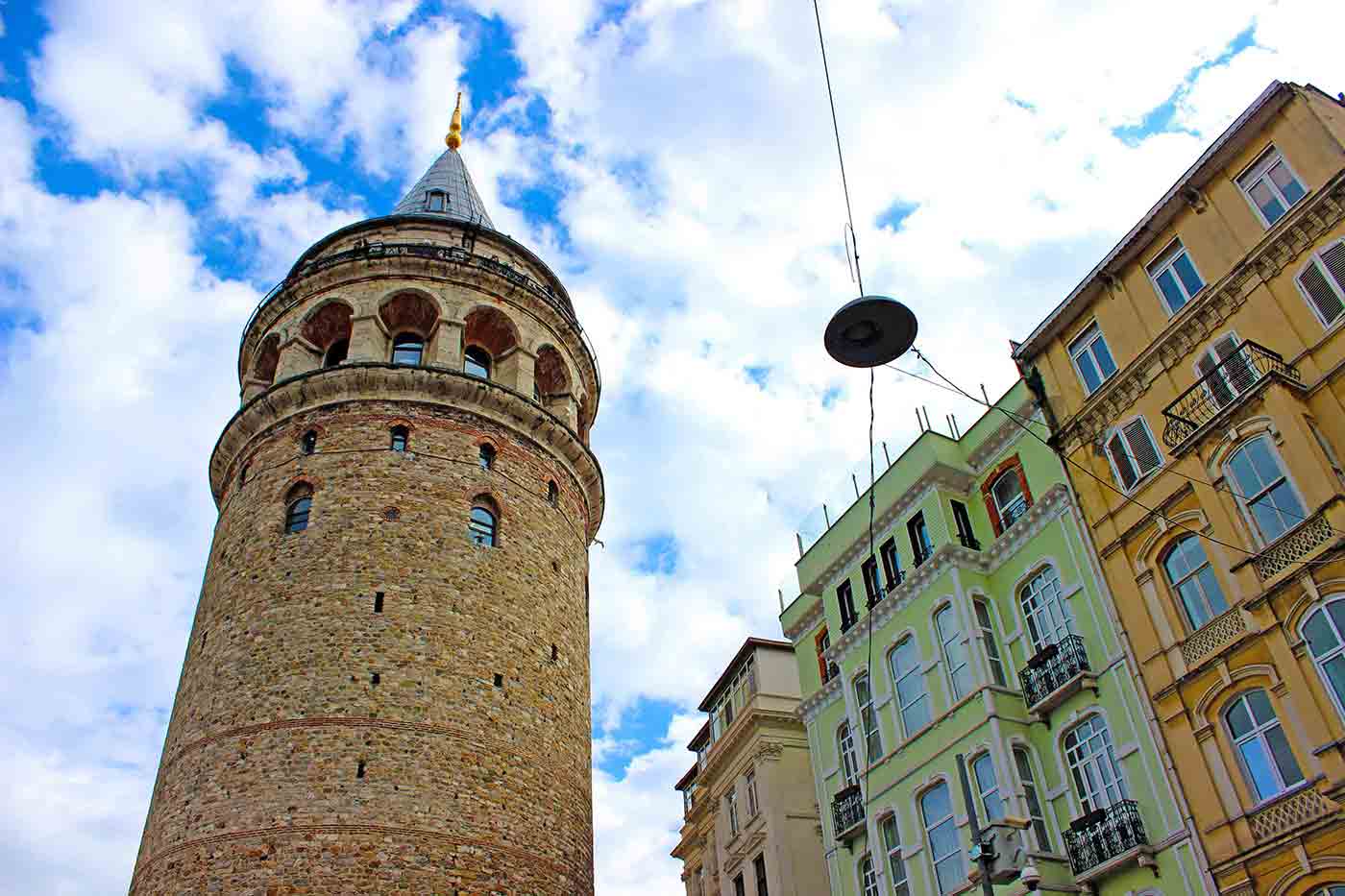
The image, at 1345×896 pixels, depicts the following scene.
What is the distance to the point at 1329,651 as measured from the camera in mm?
14789

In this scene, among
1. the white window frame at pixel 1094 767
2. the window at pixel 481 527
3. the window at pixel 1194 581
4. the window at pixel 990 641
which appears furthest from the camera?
the window at pixel 481 527

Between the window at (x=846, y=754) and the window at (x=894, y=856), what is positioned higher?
the window at (x=846, y=754)

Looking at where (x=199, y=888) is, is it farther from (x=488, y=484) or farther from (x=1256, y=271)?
(x=1256, y=271)

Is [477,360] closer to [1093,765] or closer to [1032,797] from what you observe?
[1032,797]

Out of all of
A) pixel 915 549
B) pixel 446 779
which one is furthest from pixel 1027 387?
pixel 446 779

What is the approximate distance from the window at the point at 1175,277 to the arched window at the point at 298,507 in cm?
2017

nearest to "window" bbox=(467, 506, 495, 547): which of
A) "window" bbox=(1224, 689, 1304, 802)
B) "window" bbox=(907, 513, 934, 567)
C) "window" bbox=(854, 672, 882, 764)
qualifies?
"window" bbox=(854, 672, 882, 764)

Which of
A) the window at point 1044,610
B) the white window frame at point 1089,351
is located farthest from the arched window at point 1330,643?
the white window frame at point 1089,351

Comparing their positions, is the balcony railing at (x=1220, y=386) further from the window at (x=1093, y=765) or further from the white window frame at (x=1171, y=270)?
the window at (x=1093, y=765)

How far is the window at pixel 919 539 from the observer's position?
22844 mm

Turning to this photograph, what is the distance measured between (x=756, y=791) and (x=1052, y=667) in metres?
11.6

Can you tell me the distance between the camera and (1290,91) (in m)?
17.6

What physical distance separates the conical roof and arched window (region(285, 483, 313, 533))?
Result: 12022 millimetres

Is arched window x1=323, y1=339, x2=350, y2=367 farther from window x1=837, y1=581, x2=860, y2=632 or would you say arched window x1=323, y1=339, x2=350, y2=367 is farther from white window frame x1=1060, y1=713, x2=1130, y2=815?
white window frame x1=1060, y1=713, x2=1130, y2=815
